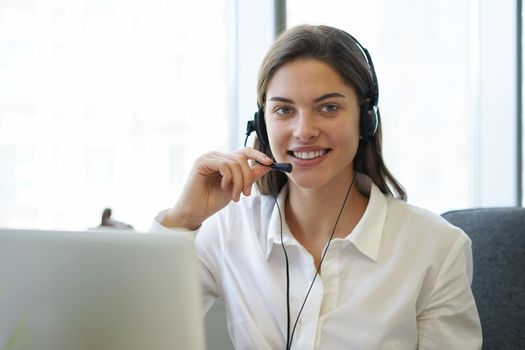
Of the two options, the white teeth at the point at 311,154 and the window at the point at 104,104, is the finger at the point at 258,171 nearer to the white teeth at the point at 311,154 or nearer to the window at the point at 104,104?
the white teeth at the point at 311,154

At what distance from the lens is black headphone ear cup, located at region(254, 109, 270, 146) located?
148 centimetres

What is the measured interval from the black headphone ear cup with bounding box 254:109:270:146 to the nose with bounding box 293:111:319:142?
0.13 m

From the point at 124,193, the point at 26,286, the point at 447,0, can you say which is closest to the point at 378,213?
the point at 124,193

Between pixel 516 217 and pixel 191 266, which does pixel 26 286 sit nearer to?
pixel 191 266

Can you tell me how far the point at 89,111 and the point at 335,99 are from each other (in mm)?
805

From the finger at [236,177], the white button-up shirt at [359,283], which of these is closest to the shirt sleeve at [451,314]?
the white button-up shirt at [359,283]

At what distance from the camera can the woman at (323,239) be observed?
1.32 meters

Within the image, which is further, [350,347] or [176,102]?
[176,102]

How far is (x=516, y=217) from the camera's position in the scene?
56.5 inches

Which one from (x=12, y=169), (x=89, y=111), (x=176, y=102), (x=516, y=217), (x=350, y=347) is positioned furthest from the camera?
(x=176, y=102)

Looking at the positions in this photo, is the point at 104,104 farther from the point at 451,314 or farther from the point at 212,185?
the point at 451,314

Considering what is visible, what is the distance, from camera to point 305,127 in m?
1.35

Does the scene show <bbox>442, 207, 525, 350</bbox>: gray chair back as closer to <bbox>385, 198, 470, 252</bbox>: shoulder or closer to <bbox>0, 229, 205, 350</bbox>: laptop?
<bbox>385, 198, 470, 252</bbox>: shoulder

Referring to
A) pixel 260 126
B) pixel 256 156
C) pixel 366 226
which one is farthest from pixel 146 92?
pixel 366 226
